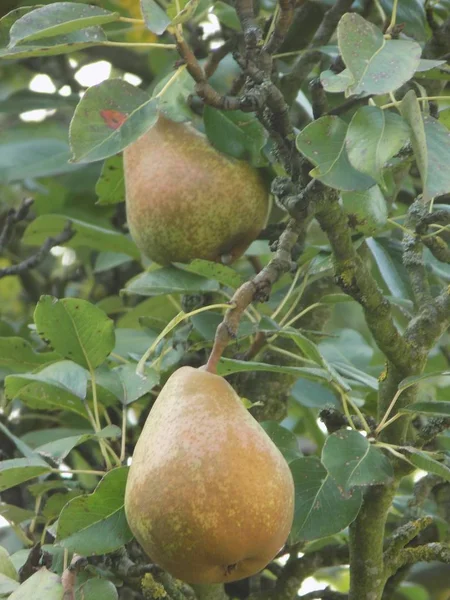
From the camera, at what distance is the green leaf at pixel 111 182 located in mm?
1197

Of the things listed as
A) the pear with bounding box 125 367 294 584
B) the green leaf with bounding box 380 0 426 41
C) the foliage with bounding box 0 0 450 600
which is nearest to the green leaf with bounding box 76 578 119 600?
the foliage with bounding box 0 0 450 600

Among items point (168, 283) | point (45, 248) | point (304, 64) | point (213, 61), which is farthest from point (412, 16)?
point (45, 248)

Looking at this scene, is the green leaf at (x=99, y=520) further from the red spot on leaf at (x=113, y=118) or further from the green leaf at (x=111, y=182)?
the green leaf at (x=111, y=182)

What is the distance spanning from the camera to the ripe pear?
1.01 metres

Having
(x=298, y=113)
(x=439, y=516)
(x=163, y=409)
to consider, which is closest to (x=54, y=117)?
(x=298, y=113)

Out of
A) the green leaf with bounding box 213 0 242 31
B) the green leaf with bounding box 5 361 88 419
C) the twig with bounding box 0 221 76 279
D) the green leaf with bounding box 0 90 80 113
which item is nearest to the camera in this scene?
the green leaf with bounding box 5 361 88 419

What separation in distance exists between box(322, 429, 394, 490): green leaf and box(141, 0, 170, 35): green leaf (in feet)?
1.23

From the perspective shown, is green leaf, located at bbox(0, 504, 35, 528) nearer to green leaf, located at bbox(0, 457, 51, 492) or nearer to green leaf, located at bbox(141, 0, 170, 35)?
green leaf, located at bbox(0, 457, 51, 492)

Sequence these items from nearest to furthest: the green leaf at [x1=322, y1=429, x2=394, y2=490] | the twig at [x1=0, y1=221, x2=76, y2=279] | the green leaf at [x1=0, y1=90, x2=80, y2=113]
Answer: the green leaf at [x1=322, y1=429, x2=394, y2=490], the twig at [x1=0, y1=221, x2=76, y2=279], the green leaf at [x1=0, y1=90, x2=80, y2=113]

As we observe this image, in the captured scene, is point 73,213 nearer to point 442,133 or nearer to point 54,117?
point 54,117

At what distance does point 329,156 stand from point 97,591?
1.39ft

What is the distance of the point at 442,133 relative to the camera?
2.62ft

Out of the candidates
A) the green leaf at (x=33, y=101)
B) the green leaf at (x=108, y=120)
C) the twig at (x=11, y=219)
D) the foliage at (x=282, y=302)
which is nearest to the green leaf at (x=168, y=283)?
the foliage at (x=282, y=302)

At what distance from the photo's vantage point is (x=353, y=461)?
2.76ft
